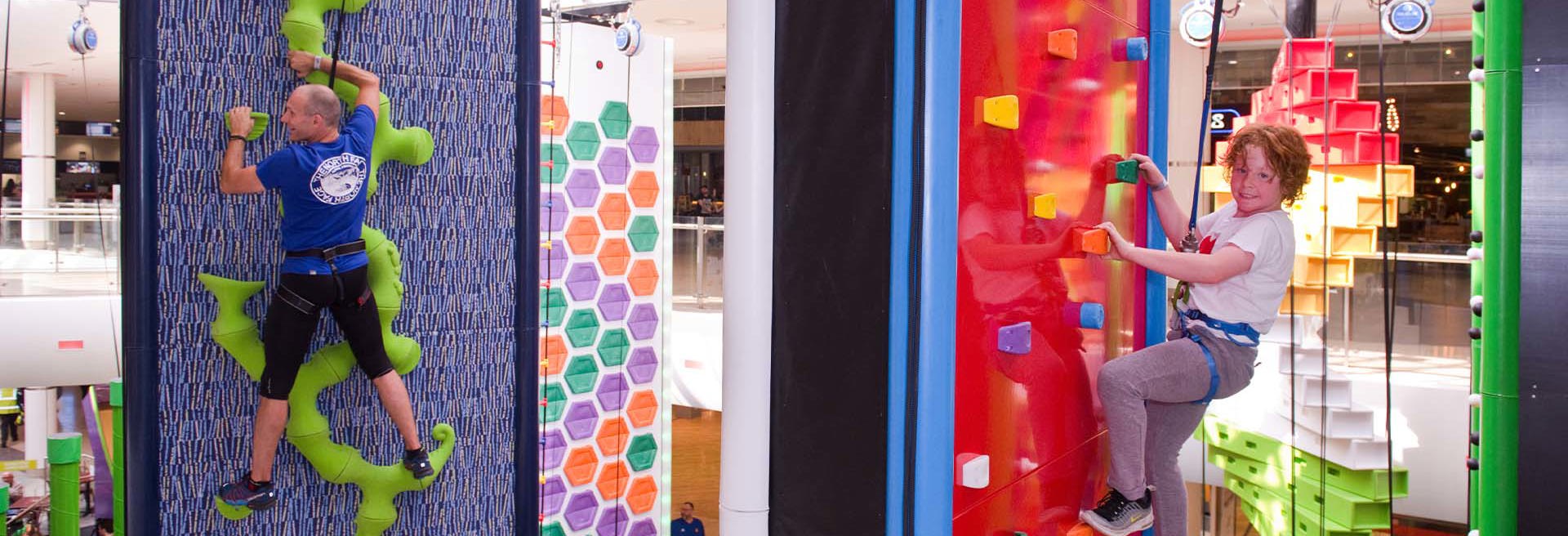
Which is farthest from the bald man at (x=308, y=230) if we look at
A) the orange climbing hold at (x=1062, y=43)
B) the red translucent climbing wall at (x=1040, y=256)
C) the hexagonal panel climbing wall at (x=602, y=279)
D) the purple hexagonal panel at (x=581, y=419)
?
the purple hexagonal panel at (x=581, y=419)

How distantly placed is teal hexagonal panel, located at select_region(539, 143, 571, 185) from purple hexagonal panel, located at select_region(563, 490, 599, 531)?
4.99 ft

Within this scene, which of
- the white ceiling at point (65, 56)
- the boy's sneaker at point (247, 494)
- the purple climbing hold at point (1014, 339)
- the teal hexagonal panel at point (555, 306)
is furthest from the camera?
the white ceiling at point (65, 56)

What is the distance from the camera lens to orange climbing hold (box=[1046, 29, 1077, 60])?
225 centimetres

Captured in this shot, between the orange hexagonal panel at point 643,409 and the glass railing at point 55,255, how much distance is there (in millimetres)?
6391

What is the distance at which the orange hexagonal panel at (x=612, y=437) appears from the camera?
570cm

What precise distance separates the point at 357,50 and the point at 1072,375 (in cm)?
171

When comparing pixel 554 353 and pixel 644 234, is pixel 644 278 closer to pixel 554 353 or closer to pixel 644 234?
pixel 644 234

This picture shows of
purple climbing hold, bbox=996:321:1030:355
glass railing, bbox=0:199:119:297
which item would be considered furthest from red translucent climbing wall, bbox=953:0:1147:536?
glass railing, bbox=0:199:119:297

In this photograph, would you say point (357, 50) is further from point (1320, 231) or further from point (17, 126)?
point (17, 126)

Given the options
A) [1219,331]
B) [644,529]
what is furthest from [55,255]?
[1219,331]

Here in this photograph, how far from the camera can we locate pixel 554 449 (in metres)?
5.49

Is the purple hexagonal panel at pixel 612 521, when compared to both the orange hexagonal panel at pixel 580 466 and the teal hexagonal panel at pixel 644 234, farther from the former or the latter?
the teal hexagonal panel at pixel 644 234

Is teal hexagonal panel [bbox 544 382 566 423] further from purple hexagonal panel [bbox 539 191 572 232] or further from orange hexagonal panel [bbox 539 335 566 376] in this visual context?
purple hexagonal panel [bbox 539 191 572 232]

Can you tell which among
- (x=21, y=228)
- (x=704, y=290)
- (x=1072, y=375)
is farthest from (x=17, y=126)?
(x=1072, y=375)
